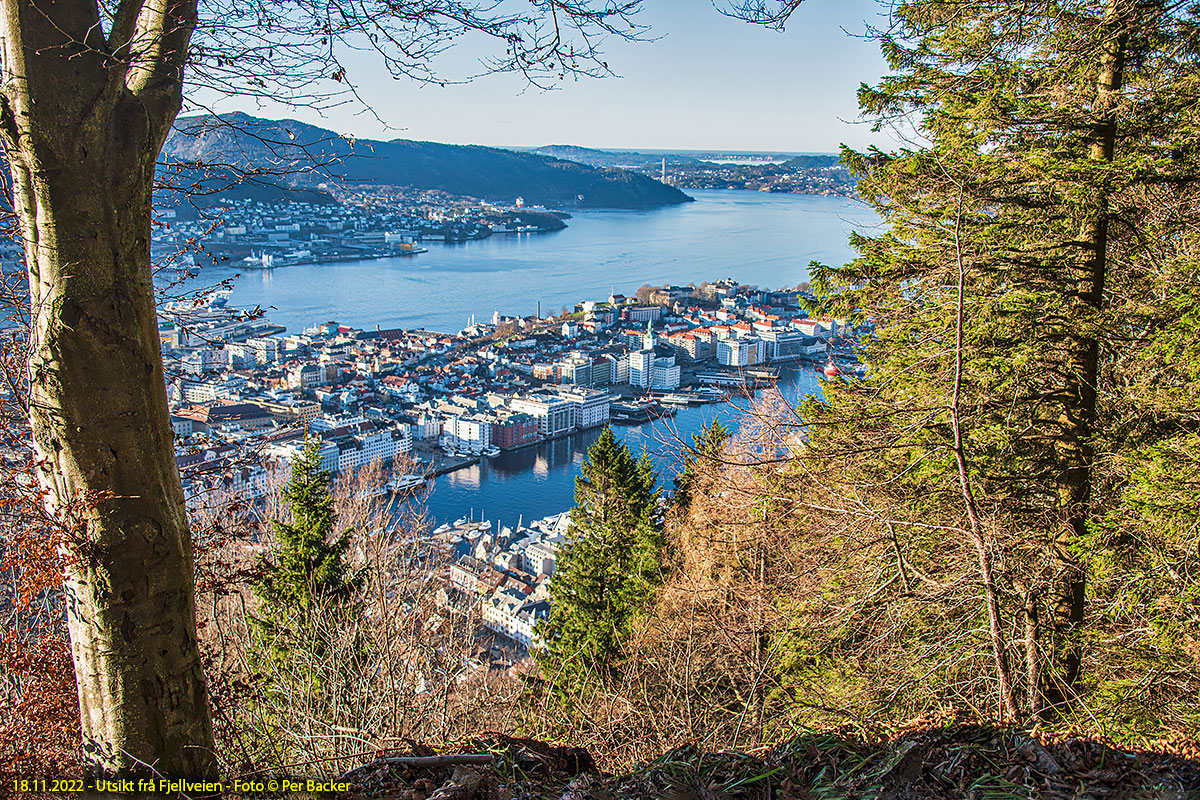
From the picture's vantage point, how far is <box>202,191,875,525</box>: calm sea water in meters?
25.5

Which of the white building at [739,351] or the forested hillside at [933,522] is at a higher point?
the forested hillside at [933,522]

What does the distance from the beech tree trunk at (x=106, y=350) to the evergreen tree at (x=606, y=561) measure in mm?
5609

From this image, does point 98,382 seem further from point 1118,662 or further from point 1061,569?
point 1118,662

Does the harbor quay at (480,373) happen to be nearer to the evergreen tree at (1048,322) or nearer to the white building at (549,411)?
the white building at (549,411)

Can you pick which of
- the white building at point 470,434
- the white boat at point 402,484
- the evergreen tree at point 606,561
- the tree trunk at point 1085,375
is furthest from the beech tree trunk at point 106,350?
the white building at point 470,434

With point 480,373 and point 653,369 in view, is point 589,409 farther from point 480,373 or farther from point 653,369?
point 480,373

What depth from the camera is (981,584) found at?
7.53 feet

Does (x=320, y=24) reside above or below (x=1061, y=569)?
above

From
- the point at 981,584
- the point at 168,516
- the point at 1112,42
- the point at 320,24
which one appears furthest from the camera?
the point at 1112,42

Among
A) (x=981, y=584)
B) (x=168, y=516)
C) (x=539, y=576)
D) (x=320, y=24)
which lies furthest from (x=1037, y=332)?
(x=539, y=576)

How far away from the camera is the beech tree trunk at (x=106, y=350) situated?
140 cm

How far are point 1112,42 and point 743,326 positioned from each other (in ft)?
136

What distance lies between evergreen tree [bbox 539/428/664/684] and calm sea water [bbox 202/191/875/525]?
13.8 m

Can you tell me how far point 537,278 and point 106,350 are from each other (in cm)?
5725
